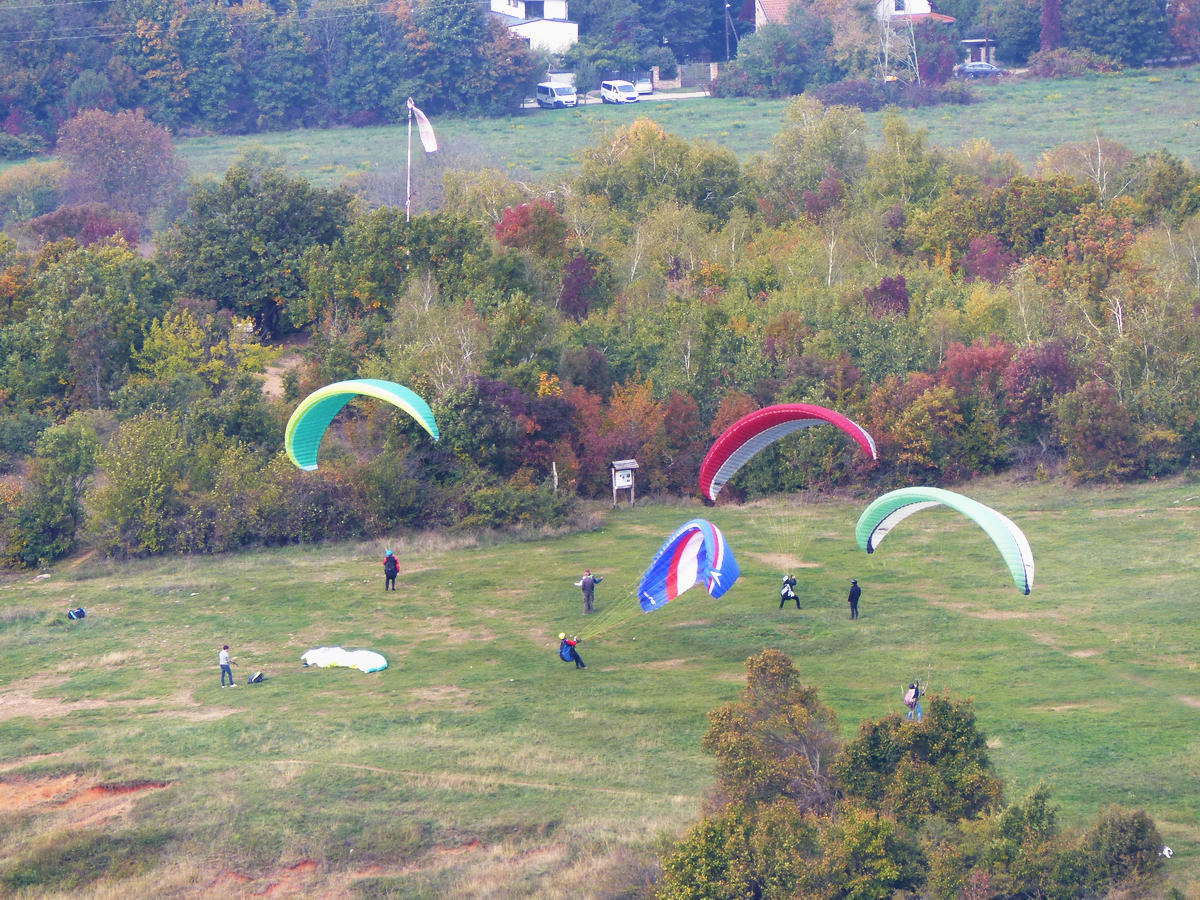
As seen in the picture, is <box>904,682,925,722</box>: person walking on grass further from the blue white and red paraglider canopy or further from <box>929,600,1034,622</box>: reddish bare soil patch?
<box>929,600,1034,622</box>: reddish bare soil patch

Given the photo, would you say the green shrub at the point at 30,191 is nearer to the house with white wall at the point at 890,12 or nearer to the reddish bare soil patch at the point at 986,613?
the house with white wall at the point at 890,12

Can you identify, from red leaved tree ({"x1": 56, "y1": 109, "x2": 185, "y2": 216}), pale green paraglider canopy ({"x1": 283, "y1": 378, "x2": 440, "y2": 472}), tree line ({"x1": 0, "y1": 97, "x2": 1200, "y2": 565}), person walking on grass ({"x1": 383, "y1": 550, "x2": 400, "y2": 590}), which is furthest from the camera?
red leaved tree ({"x1": 56, "y1": 109, "x2": 185, "y2": 216})

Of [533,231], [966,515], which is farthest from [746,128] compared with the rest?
[966,515]

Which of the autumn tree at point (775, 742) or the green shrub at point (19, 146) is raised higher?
the green shrub at point (19, 146)

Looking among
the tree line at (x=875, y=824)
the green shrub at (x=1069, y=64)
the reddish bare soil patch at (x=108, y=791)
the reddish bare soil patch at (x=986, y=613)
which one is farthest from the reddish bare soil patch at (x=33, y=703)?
the green shrub at (x=1069, y=64)

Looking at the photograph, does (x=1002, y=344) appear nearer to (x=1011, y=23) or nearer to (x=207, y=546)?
(x=207, y=546)

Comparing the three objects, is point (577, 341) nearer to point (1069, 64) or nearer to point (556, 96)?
point (556, 96)

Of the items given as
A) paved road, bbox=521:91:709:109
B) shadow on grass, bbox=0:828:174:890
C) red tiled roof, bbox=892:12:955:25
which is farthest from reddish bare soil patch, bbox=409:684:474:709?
red tiled roof, bbox=892:12:955:25

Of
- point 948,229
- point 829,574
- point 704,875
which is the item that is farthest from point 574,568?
point 948,229
